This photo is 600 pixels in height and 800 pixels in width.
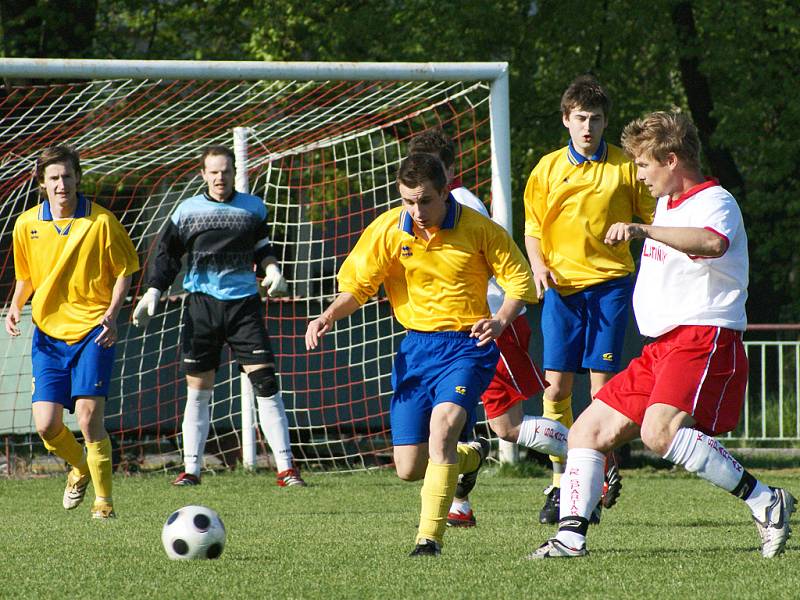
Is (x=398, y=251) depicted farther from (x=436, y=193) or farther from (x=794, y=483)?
(x=794, y=483)

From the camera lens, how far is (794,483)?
9.23m

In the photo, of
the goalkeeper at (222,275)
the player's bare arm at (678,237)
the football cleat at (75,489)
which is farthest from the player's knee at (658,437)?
the goalkeeper at (222,275)

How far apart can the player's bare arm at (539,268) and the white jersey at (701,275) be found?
178cm

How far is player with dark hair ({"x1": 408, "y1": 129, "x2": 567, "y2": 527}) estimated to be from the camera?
6414mm

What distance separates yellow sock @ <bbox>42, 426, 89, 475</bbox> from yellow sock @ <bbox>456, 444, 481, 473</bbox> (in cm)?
236

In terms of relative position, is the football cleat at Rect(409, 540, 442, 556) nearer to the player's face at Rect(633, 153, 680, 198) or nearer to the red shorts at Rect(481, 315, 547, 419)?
the red shorts at Rect(481, 315, 547, 419)

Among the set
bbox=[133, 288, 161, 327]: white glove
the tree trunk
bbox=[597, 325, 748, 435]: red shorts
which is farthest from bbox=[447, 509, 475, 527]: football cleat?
the tree trunk

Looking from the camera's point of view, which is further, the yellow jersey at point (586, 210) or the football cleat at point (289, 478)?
the football cleat at point (289, 478)

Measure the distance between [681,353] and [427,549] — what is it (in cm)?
129

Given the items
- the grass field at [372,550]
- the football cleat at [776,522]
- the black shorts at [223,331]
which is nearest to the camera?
the grass field at [372,550]

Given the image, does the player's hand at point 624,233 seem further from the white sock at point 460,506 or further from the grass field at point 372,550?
the white sock at point 460,506

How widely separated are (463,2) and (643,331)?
12.5 m

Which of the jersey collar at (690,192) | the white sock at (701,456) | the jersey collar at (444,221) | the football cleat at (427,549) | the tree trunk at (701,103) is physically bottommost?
the football cleat at (427,549)

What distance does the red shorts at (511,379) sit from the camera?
21.2ft
